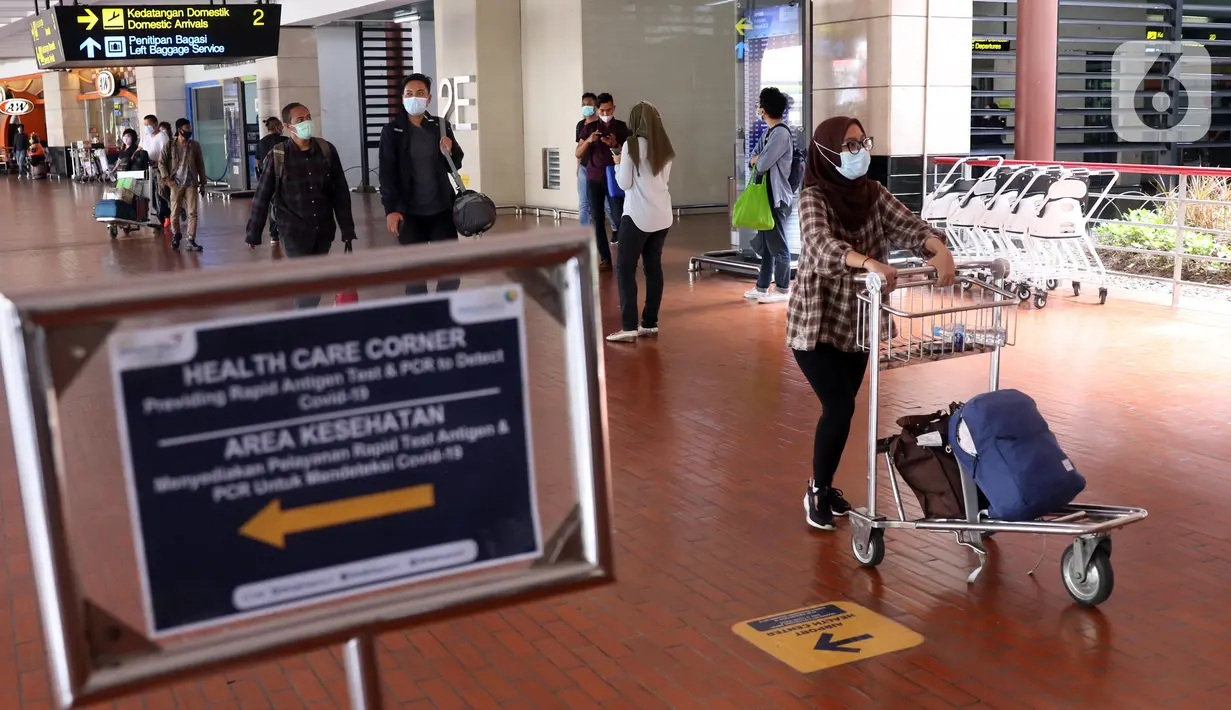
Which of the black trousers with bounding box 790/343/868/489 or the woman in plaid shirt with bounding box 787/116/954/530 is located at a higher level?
the woman in plaid shirt with bounding box 787/116/954/530

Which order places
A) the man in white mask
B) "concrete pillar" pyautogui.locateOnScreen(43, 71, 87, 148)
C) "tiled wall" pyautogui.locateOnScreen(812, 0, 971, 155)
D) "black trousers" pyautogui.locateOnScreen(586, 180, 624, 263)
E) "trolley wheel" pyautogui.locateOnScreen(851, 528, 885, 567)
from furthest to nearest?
"concrete pillar" pyautogui.locateOnScreen(43, 71, 87, 148), "black trousers" pyautogui.locateOnScreen(586, 180, 624, 263), "tiled wall" pyautogui.locateOnScreen(812, 0, 971, 155), the man in white mask, "trolley wheel" pyautogui.locateOnScreen(851, 528, 885, 567)

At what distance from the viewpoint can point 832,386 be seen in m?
4.87

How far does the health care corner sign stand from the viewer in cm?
1519

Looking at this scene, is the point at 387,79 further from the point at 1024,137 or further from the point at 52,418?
the point at 52,418

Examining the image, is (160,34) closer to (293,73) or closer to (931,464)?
(293,73)

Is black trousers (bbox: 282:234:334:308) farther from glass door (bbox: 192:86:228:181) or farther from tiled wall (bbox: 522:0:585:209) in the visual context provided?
glass door (bbox: 192:86:228:181)

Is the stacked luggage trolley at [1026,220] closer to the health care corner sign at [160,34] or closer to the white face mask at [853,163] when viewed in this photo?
the white face mask at [853,163]

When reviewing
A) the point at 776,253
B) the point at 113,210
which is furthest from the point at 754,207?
the point at 113,210

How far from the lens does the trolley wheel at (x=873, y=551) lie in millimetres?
4641

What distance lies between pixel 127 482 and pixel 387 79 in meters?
27.0

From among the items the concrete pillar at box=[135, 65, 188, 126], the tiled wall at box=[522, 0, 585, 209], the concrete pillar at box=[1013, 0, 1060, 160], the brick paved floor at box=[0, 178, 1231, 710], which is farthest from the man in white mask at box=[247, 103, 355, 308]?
the concrete pillar at box=[135, 65, 188, 126]

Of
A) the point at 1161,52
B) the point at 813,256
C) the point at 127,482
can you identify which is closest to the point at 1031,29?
the point at 1161,52

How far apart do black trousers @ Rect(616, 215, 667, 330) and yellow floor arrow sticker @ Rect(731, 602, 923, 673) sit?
5050mm

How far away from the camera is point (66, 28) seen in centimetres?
1504
